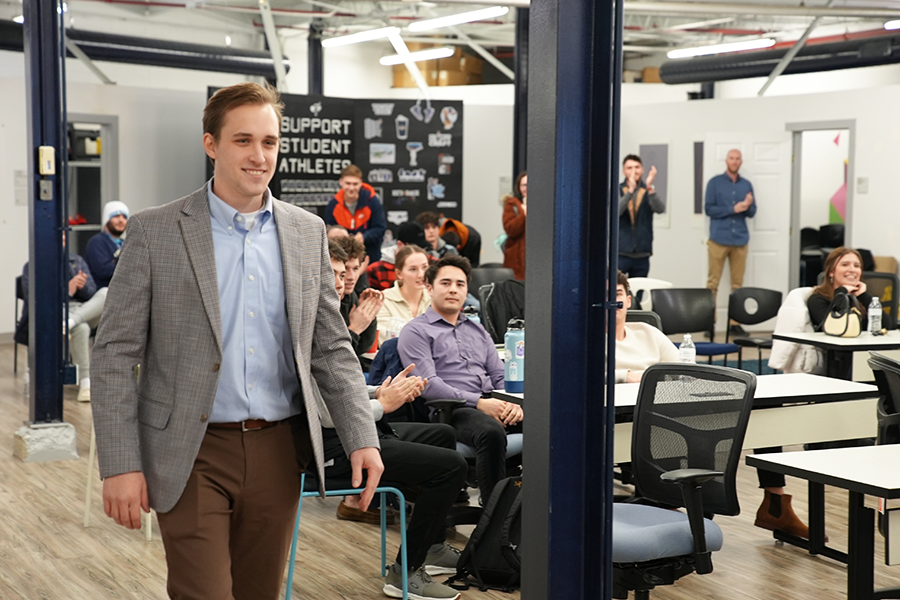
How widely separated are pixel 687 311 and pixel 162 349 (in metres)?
6.27

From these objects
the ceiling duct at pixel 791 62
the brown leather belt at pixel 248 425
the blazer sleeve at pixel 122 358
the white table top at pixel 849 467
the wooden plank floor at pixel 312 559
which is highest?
the ceiling duct at pixel 791 62

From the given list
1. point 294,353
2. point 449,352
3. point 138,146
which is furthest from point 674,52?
point 294,353

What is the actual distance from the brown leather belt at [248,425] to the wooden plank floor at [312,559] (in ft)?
7.01

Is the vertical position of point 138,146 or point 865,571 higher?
point 138,146

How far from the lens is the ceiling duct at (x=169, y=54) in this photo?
11977 mm

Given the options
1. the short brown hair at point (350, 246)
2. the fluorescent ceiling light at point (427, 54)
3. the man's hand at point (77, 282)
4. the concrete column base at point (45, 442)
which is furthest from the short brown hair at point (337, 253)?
the fluorescent ceiling light at point (427, 54)

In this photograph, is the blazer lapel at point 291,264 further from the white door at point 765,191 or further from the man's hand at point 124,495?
the white door at point 765,191

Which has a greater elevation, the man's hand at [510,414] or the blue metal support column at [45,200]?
the blue metal support column at [45,200]

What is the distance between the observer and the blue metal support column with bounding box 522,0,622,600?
264 cm

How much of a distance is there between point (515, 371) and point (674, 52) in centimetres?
958

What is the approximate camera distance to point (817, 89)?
46.0ft

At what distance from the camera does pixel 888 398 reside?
4270mm

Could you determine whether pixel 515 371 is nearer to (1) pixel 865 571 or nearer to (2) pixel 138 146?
(1) pixel 865 571

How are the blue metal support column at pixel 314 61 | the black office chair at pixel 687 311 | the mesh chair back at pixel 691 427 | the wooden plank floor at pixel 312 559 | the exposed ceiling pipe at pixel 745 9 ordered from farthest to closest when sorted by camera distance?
the blue metal support column at pixel 314 61 → the exposed ceiling pipe at pixel 745 9 → the black office chair at pixel 687 311 → the wooden plank floor at pixel 312 559 → the mesh chair back at pixel 691 427
